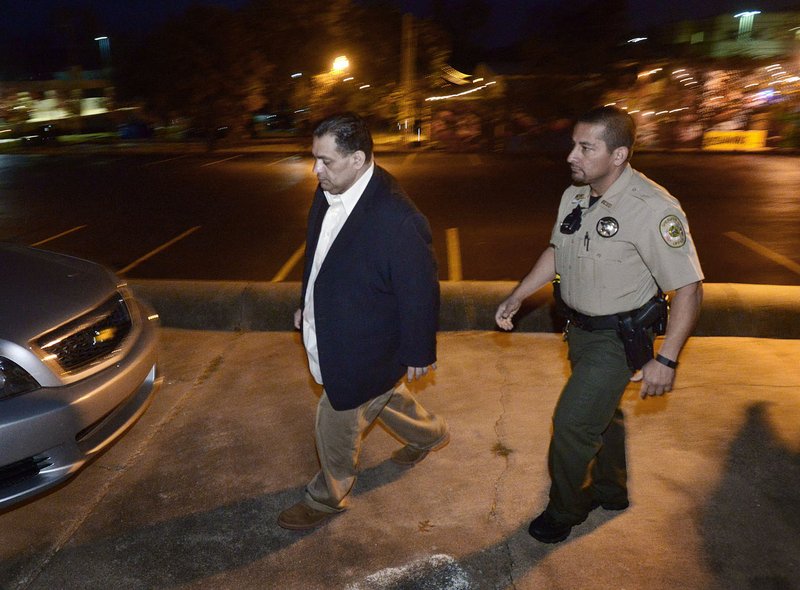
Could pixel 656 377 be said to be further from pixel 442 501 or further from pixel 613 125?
pixel 442 501

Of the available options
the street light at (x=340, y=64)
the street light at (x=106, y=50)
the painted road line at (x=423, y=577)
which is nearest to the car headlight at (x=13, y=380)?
the painted road line at (x=423, y=577)

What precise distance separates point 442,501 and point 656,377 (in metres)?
1.24

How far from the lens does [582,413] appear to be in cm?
269

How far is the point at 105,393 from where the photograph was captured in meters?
3.20

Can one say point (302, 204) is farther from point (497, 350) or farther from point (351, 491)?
point (351, 491)

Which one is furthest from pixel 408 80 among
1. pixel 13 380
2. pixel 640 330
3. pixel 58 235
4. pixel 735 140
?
pixel 640 330

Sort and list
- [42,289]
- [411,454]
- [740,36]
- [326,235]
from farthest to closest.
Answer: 1. [740,36]
2. [411,454]
3. [42,289]
4. [326,235]

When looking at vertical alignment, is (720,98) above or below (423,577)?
above

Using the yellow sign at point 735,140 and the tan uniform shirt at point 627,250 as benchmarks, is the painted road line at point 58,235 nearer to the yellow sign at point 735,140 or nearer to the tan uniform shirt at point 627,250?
the tan uniform shirt at point 627,250

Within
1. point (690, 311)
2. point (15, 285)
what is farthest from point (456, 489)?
point (15, 285)

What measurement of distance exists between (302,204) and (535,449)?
880cm

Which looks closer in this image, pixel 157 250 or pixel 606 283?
pixel 606 283

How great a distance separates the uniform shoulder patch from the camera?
2.51 m

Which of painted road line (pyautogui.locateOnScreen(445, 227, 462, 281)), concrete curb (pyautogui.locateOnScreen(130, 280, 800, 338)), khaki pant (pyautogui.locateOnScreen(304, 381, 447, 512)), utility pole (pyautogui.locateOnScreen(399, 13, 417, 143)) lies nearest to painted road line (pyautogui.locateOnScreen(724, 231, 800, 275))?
concrete curb (pyautogui.locateOnScreen(130, 280, 800, 338))
